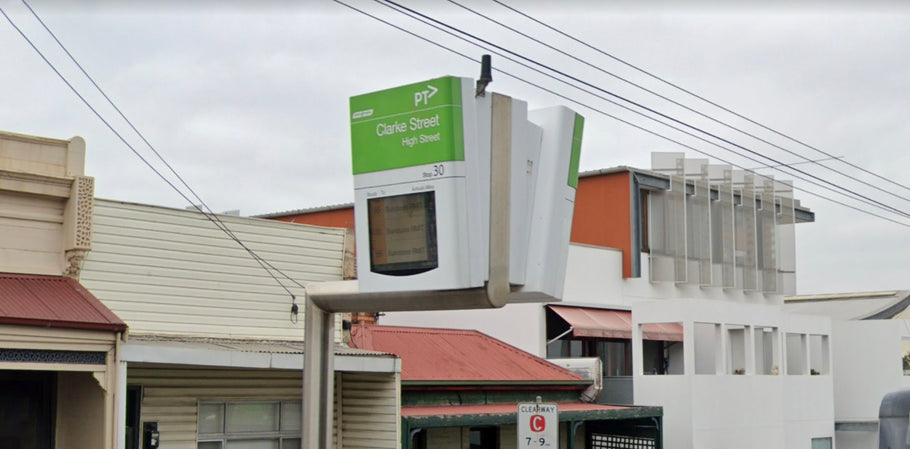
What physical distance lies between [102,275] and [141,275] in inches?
26.1

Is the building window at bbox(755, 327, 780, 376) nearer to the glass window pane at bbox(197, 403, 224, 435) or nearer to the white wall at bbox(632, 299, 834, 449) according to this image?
the white wall at bbox(632, 299, 834, 449)

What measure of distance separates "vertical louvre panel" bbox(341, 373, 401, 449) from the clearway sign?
607cm

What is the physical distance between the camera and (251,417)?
18.6 m

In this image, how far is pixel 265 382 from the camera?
18.7 metres

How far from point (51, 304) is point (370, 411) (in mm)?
6010

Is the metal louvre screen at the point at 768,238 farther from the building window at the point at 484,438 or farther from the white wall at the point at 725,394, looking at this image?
the building window at the point at 484,438

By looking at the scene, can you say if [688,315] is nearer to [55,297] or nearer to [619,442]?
[619,442]

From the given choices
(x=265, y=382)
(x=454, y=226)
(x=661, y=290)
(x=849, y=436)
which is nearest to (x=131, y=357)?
(x=265, y=382)

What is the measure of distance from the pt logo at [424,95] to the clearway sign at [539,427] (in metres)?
3.70

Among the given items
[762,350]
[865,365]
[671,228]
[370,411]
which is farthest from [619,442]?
[865,365]

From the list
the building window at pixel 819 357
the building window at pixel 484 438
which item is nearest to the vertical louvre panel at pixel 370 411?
the building window at pixel 484 438

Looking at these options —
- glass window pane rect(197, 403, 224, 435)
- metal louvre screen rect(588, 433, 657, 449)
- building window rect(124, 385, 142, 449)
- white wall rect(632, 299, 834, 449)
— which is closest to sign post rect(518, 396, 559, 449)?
building window rect(124, 385, 142, 449)

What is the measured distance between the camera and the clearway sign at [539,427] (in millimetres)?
12930

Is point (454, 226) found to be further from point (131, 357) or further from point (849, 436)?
point (849, 436)
